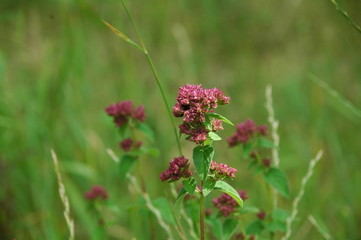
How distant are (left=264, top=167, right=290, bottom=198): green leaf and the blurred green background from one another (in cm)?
60

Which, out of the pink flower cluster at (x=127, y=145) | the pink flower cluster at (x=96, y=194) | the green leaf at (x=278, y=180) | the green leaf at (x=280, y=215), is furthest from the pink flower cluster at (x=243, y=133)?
the pink flower cluster at (x=96, y=194)

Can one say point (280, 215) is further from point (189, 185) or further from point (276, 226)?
point (189, 185)

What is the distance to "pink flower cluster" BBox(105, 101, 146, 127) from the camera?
7.10ft

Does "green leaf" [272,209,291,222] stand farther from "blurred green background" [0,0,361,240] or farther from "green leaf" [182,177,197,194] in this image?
"green leaf" [182,177,197,194]

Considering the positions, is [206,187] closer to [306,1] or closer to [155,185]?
[155,185]

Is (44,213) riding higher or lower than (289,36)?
lower

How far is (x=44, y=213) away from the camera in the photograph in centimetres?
291

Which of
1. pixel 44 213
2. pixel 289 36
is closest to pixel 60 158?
pixel 44 213

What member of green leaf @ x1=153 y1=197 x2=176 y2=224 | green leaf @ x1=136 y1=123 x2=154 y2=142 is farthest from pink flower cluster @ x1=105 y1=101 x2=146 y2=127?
green leaf @ x1=153 y1=197 x2=176 y2=224

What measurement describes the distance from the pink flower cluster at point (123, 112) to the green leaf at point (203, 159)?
31.0 inches

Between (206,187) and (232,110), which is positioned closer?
(206,187)

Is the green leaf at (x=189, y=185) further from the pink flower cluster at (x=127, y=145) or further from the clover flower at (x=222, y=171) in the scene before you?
the pink flower cluster at (x=127, y=145)

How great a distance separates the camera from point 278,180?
2.03 m

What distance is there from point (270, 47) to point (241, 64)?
56 centimetres
